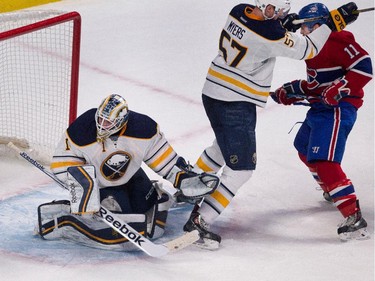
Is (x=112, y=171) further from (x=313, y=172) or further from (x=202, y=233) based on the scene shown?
(x=313, y=172)

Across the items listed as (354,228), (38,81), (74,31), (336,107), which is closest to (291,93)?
(336,107)

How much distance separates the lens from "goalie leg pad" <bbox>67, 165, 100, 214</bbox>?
3.59 m

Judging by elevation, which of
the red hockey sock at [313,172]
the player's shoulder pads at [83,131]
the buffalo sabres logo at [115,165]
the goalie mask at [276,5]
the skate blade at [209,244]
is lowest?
the skate blade at [209,244]

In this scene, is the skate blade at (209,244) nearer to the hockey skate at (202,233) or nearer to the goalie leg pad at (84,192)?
the hockey skate at (202,233)

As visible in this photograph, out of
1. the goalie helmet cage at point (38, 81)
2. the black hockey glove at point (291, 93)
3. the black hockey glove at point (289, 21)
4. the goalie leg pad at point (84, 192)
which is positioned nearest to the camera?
the goalie leg pad at point (84, 192)

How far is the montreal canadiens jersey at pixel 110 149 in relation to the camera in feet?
12.1

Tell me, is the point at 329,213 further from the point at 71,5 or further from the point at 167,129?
the point at 71,5

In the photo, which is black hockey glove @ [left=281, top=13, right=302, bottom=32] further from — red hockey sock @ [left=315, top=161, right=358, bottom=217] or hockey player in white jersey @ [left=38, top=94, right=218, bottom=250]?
hockey player in white jersey @ [left=38, top=94, right=218, bottom=250]

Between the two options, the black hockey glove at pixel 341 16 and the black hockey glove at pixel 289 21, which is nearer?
the black hockey glove at pixel 341 16

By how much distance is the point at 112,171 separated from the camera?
3.76 metres

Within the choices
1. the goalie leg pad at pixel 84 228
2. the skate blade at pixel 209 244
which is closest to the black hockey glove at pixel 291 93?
the skate blade at pixel 209 244

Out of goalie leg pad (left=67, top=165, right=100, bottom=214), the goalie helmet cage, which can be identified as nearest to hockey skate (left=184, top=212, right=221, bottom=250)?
goalie leg pad (left=67, top=165, right=100, bottom=214)

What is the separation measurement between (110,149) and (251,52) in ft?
2.09

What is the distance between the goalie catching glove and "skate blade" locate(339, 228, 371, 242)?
21.2 inches
